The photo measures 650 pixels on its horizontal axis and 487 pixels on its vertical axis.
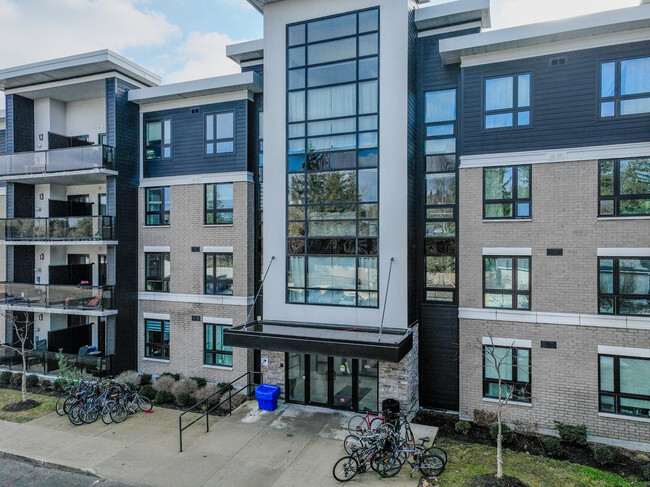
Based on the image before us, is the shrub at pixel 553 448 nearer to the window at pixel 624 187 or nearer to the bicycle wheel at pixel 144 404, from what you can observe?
the window at pixel 624 187

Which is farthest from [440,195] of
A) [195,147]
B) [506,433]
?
[195,147]

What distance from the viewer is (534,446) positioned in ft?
36.2

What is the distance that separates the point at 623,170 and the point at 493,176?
10.5 feet

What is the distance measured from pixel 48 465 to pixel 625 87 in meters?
17.7

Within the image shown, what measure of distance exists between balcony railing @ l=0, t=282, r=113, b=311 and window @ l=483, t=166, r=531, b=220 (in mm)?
14082

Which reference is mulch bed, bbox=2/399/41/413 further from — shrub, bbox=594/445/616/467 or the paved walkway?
shrub, bbox=594/445/616/467

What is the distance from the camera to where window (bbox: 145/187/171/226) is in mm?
17203

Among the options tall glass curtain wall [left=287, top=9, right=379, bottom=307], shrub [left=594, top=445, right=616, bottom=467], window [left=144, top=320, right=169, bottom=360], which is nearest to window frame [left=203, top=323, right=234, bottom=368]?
window [left=144, top=320, right=169, bottom=360]

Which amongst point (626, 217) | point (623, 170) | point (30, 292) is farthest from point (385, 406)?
point (30, 292)

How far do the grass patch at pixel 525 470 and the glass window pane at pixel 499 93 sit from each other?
950cm

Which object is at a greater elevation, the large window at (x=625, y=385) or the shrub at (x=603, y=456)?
the large window at (x=625, y=385)

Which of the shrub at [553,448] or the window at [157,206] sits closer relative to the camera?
the shrub at [553,448]

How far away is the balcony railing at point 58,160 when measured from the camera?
54.0 ft

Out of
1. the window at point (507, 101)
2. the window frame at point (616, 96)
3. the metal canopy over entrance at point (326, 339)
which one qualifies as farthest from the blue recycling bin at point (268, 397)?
the window frame at point (616, 96)
